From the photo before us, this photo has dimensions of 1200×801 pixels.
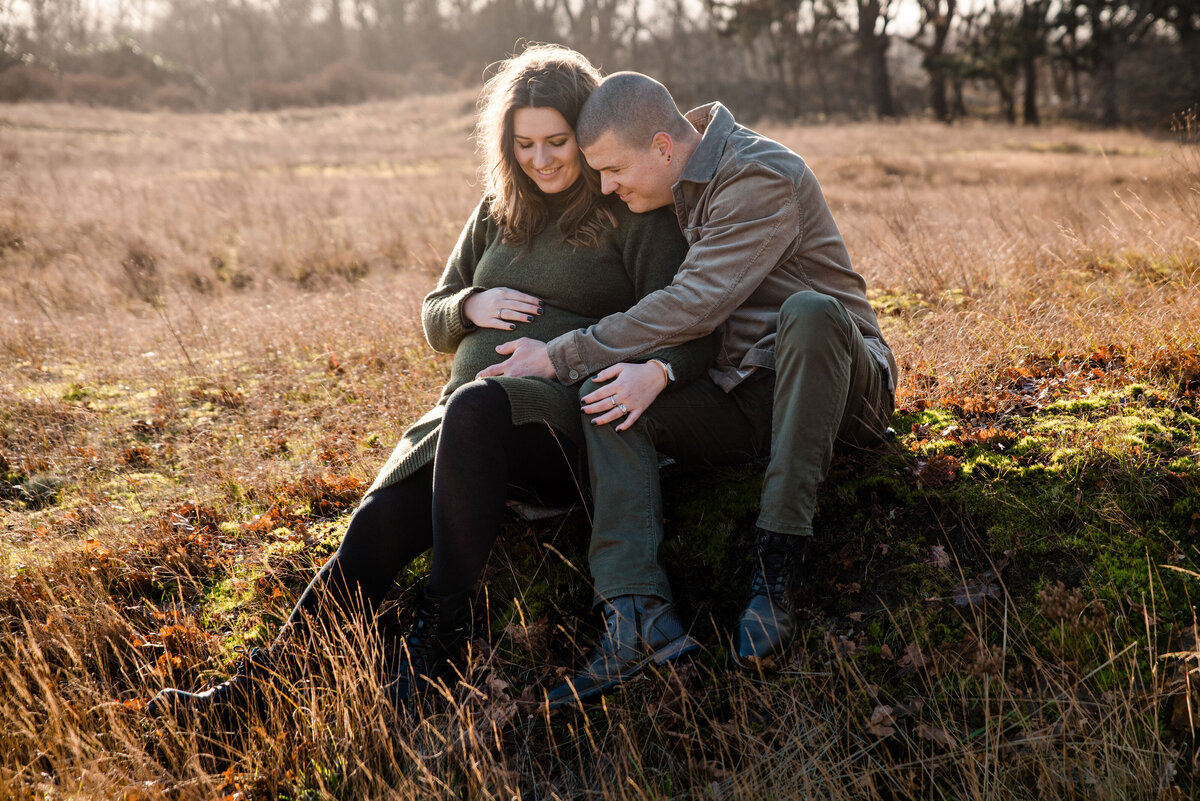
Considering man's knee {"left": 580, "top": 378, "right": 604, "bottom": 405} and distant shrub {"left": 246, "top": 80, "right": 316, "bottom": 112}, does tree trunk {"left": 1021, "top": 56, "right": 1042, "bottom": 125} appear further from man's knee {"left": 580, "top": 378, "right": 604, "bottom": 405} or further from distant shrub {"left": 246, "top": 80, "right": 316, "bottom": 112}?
man's knee {"left": 580, "top": 378, "right": 604, "bottom": 405}

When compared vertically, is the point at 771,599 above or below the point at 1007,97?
below

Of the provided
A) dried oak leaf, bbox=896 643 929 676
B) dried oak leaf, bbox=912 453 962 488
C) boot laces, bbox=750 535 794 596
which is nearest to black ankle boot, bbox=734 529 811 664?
boot laces, bbox=750 535 794 596

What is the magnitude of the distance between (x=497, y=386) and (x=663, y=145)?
1.13m

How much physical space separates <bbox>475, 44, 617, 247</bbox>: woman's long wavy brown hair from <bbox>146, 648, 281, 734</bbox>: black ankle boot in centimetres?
193

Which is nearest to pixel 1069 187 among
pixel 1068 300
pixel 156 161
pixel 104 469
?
pixel 1068 300

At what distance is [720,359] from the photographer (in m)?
3.11

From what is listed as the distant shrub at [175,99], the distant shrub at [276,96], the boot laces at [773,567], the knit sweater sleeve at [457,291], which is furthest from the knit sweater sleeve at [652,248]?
the distant shrub at [276,96]

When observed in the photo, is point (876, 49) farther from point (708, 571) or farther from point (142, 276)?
point (708, 571)

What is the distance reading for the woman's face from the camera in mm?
3115

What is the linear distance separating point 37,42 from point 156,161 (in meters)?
28.1

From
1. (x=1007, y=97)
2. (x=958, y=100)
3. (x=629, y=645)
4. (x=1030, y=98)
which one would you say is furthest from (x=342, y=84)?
(x=629, y=645)

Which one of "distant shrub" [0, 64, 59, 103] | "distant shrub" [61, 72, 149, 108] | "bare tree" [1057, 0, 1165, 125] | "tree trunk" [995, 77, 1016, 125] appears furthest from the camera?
"distant shrub" [61, 72, 149, 108]

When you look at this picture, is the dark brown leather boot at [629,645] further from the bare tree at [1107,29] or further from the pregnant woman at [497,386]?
the bare tree at [1107,29]

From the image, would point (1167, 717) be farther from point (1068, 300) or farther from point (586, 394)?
point (1068, 300)
